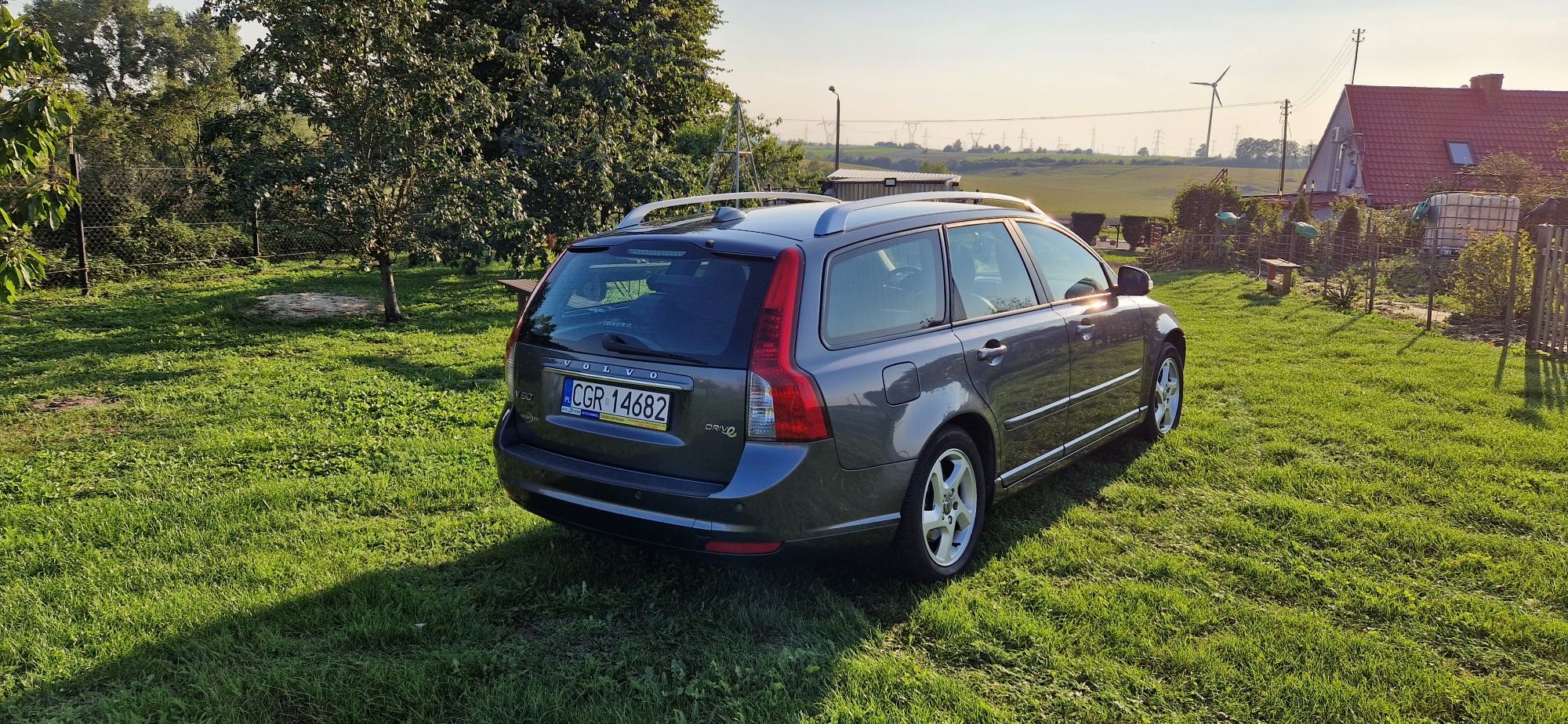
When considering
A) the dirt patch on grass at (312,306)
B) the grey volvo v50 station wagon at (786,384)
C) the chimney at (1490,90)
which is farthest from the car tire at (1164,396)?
the chimney at (1490,90)

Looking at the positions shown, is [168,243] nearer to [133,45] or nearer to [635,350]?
[635,350]

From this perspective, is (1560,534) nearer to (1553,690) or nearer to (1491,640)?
(1491,640)

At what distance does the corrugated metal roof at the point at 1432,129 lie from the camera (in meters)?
34.2

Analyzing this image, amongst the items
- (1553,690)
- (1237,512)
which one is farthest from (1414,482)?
(1553,690)

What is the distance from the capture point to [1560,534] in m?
4.46

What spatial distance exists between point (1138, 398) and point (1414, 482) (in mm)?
1517

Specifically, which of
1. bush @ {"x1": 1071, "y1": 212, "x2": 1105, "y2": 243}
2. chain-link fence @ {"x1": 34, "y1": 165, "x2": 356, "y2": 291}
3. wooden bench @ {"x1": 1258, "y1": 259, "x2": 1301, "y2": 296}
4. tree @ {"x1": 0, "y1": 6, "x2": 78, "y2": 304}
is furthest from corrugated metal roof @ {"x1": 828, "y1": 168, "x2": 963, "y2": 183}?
tree @ {"x1": 0, "y1": 6, "x2": 78, "y2": 304}

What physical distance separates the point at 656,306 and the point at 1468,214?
24987 mm

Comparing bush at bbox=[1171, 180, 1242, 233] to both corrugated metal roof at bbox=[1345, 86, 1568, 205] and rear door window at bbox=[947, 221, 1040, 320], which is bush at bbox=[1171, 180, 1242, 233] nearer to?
corrugated metal roof at bbox=[1345, 86, 1568, 205]

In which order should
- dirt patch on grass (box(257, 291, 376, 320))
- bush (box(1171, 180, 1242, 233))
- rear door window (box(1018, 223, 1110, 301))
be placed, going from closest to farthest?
rear door window (box(1018, 223, 1110, 301)) → dirt patch on grass (box(257, 291, 376, 320)) → bush (box(1171, 180, 1242, 233))

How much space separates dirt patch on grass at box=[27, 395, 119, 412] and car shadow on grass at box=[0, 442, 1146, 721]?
4052mm

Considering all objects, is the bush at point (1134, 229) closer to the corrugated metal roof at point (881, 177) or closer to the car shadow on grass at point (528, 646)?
the corrugated metal roof at point (881, 177)

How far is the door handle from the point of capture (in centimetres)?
402

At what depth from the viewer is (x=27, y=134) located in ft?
14.0
